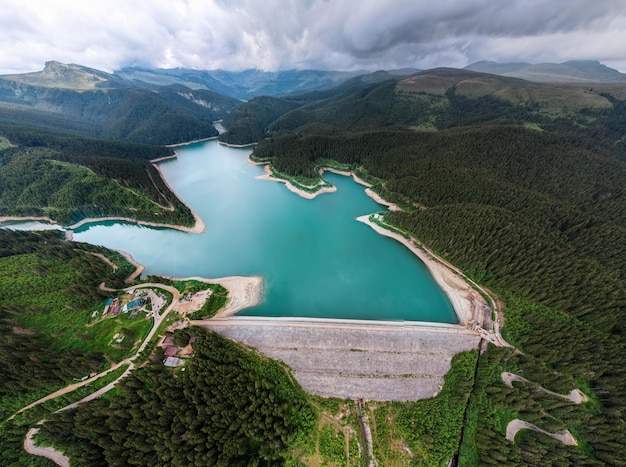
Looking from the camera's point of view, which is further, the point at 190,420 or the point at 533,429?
the point at 533,429

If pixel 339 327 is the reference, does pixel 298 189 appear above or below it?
above

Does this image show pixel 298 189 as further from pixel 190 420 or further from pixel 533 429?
pixel 533 429

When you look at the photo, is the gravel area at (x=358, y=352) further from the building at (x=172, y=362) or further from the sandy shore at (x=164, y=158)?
the sandy shore at (x=164, y=158)

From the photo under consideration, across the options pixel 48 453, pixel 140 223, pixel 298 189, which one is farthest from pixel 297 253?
pixel 140 223

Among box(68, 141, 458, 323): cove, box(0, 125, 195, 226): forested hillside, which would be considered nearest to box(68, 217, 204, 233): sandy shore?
box(0, 125, 195, 226): forested hillside

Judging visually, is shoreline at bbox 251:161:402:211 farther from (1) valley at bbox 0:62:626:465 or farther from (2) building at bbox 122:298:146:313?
(2) building at bbox 122:298:146:313

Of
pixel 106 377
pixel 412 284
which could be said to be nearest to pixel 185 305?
pixel 106 377

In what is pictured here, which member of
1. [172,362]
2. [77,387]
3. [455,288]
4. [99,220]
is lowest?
[77,387]
